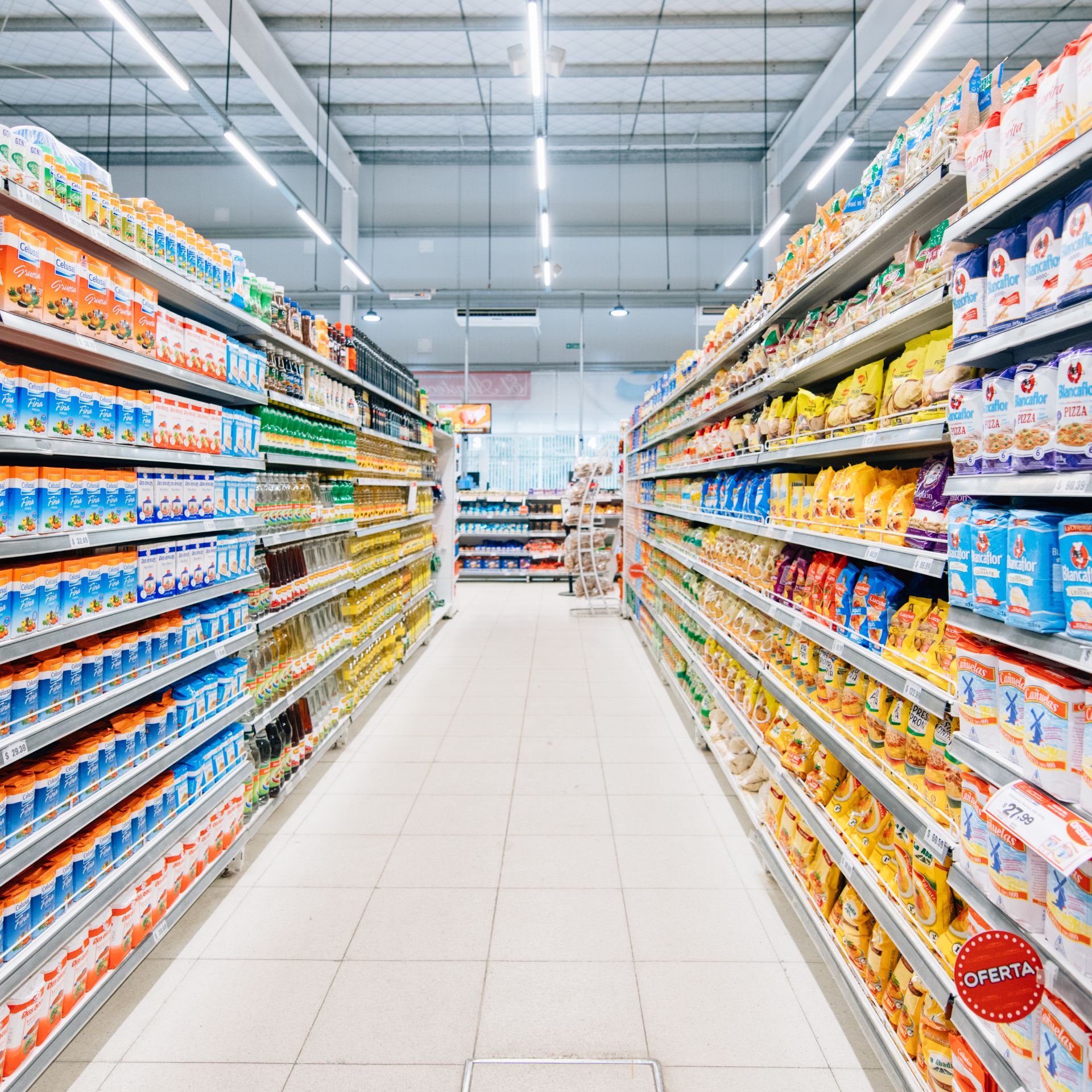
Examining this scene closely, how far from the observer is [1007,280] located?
123 cm

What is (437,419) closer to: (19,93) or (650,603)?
(650,603)

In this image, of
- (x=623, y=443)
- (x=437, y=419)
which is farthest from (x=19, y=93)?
(x=623, y=443)

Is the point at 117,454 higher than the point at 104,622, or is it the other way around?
the point at 117,454

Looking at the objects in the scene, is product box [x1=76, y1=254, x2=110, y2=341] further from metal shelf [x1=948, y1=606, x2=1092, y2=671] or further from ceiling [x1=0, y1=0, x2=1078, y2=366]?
ceiling [x1=0, y1=0, x2=1078, y2=366]

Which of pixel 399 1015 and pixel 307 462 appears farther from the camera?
pixel 307 462

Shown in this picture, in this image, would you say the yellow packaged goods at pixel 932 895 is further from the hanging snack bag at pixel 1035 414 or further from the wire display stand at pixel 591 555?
the wire display stand at pixel 591 555

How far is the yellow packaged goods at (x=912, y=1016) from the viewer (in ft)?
5.01

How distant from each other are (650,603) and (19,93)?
12096mm

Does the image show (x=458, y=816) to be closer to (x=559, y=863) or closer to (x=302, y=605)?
(x=559, y=863)

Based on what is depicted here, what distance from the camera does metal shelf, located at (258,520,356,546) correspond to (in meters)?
2.98

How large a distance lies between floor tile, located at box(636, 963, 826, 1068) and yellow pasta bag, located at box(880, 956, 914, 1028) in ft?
0.86

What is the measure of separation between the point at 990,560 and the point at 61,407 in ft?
7.21

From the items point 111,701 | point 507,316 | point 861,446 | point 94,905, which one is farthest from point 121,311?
point 507,316

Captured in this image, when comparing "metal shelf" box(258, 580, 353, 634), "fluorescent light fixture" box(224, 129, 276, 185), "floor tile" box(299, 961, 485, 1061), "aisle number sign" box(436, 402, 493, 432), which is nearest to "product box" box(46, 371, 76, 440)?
"metal shelf" box(258, 580, 353, 634)
